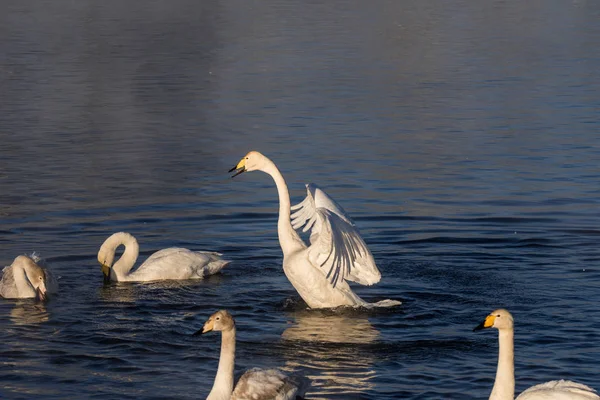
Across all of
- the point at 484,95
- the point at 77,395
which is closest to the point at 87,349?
the point at 77,395

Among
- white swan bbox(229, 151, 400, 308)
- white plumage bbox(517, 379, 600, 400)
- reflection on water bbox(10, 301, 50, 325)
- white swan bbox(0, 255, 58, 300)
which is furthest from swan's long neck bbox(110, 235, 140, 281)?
white plumage bbox(517, 379, 600, 400)

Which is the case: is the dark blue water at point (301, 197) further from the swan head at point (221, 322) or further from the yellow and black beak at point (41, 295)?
the swan head at point (221, 322)

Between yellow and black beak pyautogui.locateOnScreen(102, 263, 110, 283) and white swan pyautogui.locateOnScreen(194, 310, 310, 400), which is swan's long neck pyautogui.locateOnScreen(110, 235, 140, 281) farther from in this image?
white swan pyautogui.locateOnScreen(194, 310, 310, 400)

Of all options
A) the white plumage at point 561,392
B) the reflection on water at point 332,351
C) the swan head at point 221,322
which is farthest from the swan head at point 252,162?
the white plumage at point 561,392

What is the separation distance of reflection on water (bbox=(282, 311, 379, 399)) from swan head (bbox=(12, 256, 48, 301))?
2452 mm

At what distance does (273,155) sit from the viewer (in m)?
18.7

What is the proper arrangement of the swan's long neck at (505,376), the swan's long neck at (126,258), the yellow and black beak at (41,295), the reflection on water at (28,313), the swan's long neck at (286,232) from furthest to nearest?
the swan's long neck at (126,258)
the yellow and black beak at (41,295)
the swan's long neck at (286,232)
the reflection on water at (28,313)
the swan's long neck at (505,376)

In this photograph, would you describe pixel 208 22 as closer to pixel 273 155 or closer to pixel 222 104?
pixel 222 104

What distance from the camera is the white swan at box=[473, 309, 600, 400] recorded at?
7.63m

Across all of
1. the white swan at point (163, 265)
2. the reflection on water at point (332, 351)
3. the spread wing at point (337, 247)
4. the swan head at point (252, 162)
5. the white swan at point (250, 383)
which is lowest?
the reflection on water at point (332, 351)

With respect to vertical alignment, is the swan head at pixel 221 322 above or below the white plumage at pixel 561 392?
above

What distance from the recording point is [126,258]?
41.8 feet

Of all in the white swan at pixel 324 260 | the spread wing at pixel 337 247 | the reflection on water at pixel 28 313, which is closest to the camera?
the spread wing at pixel 337 247

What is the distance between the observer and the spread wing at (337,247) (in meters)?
10.8
